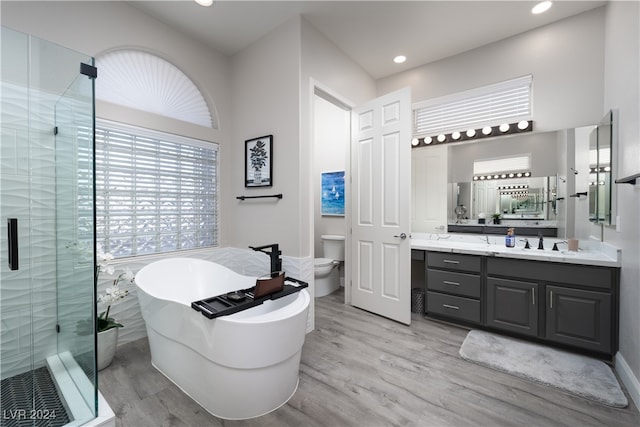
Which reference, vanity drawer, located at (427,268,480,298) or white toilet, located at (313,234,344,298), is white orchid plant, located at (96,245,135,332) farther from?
vanity drawer, located at (427,268,480,298)

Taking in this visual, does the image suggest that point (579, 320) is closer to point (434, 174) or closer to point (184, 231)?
point (434, 174)

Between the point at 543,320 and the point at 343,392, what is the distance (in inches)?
72.4

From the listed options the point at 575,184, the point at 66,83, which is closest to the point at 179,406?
the point at 66,83

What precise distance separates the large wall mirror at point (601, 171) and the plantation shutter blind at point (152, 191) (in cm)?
369

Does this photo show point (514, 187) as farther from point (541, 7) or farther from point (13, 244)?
point (13, 244)

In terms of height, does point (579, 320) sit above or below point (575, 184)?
below

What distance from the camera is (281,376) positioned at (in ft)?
5.36

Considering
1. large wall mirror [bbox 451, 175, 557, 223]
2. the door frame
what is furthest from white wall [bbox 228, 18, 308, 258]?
large wall mirror [bbox 451, 175, 557, 223]

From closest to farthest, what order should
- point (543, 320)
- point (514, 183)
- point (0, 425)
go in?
point (0, 425) → point (543, 320) → point (514, 183)

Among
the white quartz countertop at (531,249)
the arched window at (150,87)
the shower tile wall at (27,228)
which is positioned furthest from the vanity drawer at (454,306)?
the shower tile wall at (27,228)

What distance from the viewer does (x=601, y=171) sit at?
222 cm

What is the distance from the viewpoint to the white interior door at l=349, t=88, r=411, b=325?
9.10 feet

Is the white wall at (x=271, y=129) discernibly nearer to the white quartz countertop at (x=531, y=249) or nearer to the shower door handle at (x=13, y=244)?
the white quartz countertop at (x=531, y=249)

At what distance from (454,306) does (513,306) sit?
49 cm
